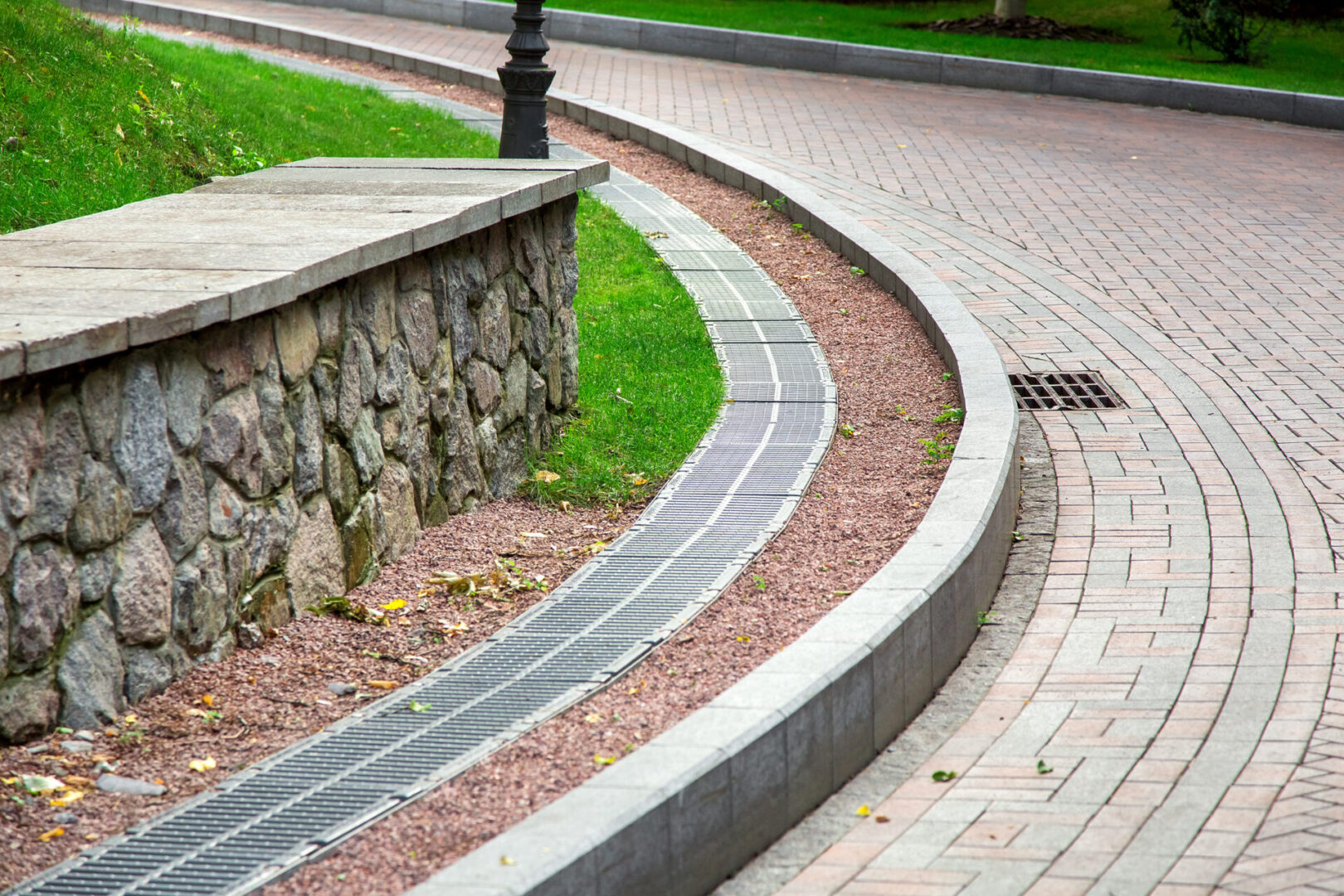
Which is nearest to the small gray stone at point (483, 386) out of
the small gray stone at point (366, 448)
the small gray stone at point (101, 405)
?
the small gray stone at point (366, 448)

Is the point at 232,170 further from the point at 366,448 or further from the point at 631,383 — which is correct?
the point at 366,448

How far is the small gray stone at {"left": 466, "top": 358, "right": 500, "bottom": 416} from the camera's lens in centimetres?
586

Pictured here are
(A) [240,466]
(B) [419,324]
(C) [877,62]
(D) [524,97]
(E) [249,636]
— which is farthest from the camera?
(C) [877,62]

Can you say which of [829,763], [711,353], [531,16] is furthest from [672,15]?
[829,763]

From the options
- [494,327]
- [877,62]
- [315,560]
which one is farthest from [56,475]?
[877,62]

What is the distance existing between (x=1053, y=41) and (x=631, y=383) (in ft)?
48.9

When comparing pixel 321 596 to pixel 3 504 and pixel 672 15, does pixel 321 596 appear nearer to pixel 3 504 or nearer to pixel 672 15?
pixel 3 504

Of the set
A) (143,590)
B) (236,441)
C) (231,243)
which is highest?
(231,243)

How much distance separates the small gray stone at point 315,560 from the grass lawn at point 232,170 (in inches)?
58.0

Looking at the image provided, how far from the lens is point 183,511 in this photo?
4086mm

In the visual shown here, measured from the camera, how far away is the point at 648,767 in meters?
3.31

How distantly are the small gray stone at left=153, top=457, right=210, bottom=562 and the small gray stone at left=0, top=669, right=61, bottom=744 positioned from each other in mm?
513

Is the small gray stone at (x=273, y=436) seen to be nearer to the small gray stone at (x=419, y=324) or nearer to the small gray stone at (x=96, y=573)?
the small gray stone at (x=96, y=573)

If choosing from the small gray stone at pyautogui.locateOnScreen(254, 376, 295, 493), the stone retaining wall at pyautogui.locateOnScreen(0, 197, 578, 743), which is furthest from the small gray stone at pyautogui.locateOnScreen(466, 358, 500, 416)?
the small gray stone at pyautogui.locateOnScreen(254, 376, 295, 493)
